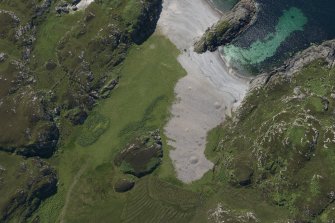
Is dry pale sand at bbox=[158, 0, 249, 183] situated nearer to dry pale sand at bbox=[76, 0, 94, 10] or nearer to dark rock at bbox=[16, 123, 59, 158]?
dry pale sand at bbox=[76, 0, 94, 10]

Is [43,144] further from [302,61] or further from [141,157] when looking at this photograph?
[302,61]

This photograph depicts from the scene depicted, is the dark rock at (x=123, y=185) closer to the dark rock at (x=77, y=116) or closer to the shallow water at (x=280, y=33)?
the dark rock at (x=77, y=116)

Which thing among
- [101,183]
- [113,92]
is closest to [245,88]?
[113,92]

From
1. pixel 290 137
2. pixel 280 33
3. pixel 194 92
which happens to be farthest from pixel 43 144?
pixel 280 33

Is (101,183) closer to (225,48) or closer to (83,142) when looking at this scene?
(83,142)

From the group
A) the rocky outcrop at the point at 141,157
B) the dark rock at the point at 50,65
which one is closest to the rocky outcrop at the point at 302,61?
the rocky outcrop at the point at 141,157
